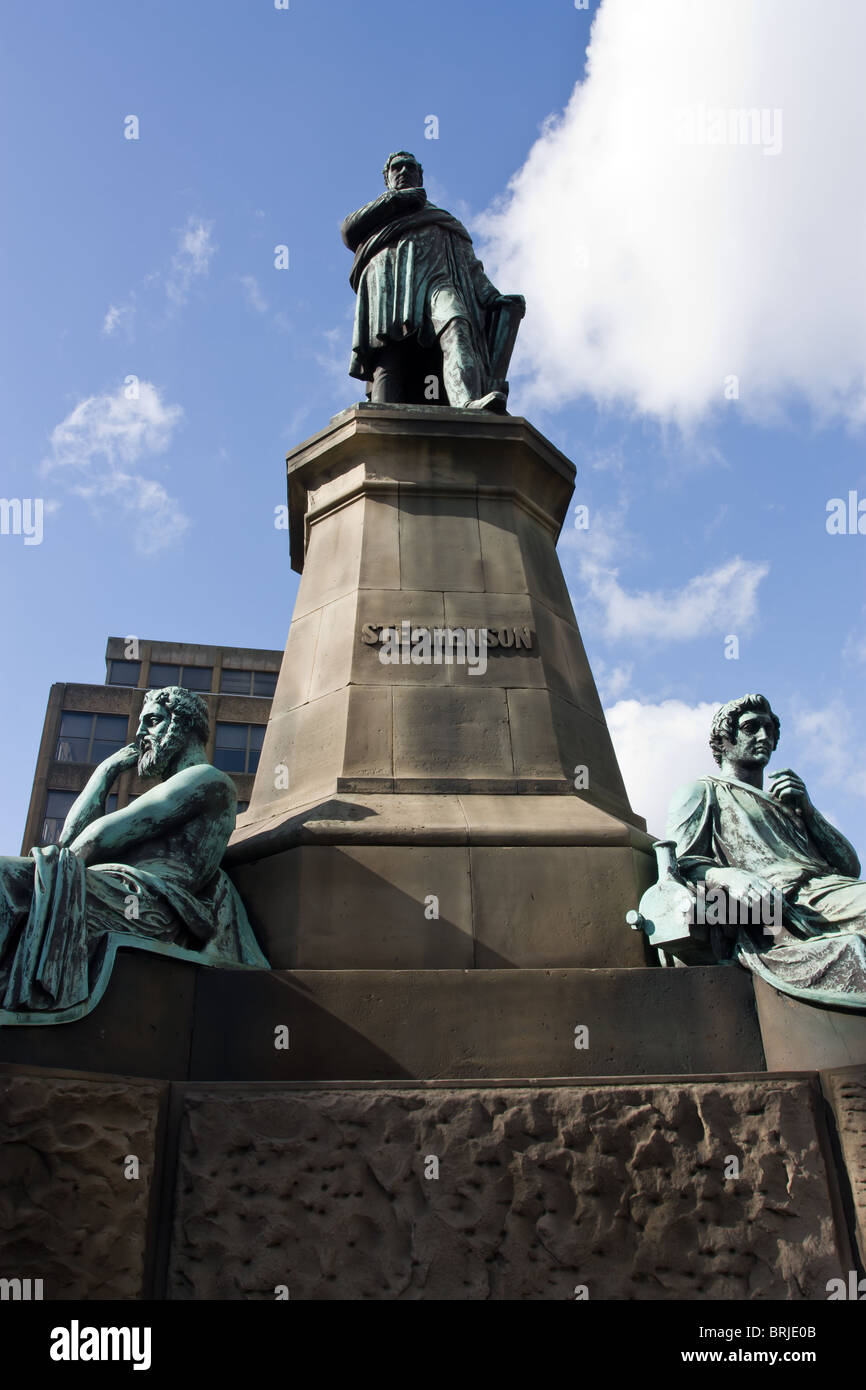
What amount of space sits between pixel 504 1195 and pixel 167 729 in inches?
127

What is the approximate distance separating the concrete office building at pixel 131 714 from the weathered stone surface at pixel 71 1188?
38550 mm

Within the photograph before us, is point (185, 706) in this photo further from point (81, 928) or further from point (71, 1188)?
point (71, 1188)

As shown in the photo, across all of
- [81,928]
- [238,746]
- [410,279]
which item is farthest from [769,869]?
[238,746]

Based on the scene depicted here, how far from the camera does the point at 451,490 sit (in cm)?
892

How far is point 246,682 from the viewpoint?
53062 millimetres

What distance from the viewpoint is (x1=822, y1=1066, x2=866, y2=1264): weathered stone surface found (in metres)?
4.85

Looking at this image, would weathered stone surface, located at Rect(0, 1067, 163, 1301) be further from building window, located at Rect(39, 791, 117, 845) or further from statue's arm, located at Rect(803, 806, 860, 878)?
building window, located at Rect(39, 791, 117, 845)

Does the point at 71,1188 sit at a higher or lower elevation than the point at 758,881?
lower

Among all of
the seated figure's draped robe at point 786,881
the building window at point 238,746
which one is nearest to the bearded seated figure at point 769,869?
the seated figure's draped robe at point 786,881

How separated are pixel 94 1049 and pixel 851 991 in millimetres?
3412

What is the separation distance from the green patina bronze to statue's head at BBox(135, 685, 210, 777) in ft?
8.95

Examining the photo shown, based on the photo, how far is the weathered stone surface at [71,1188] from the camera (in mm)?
4535

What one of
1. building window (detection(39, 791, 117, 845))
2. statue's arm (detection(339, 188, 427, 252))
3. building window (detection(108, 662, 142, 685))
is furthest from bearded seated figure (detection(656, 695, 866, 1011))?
building window (detection(108, 662, 142, 685))

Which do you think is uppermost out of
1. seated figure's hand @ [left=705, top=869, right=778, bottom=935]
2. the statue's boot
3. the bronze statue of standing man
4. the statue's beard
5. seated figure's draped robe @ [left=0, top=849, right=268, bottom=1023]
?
the bronze statue of standing man
